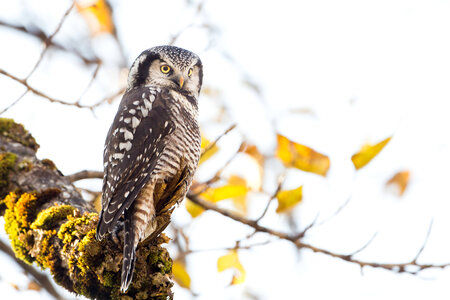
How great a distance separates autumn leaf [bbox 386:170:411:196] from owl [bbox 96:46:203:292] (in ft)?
5.12

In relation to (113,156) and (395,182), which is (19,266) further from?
(395,182)

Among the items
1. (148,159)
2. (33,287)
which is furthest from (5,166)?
(33,287)

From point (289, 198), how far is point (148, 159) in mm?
855

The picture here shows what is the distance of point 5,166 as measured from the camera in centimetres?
272

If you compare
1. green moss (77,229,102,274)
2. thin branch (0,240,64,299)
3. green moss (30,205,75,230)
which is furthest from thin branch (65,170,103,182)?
thin branch (0,240,64,299)

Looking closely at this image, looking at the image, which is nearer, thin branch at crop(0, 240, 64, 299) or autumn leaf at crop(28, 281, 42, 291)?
thin branch at crop(0, 240, 64, 299)

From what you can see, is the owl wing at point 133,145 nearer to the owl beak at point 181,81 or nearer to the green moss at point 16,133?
the owl beak at point 181,81

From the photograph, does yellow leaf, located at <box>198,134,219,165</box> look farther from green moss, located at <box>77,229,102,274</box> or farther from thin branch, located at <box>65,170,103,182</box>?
green moss, located at <box>77,229,102,274</box>

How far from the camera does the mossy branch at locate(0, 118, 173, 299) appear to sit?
212 centimetres

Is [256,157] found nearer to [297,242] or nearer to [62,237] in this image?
[297,242]

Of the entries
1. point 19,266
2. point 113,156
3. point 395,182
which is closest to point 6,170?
point 113,156

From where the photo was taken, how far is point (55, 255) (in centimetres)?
229

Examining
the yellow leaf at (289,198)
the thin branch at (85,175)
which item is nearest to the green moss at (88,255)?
the thin branch at (85,175)

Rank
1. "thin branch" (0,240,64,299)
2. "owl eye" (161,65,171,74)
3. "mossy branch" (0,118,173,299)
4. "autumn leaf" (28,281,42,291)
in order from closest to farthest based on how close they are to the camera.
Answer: "mossy branch" (0,118,173,299)
"owl eye" (161,65,171,74)
"thin branch" (0,240,64,299)
"autumn leaf" (28,281,42,291)
